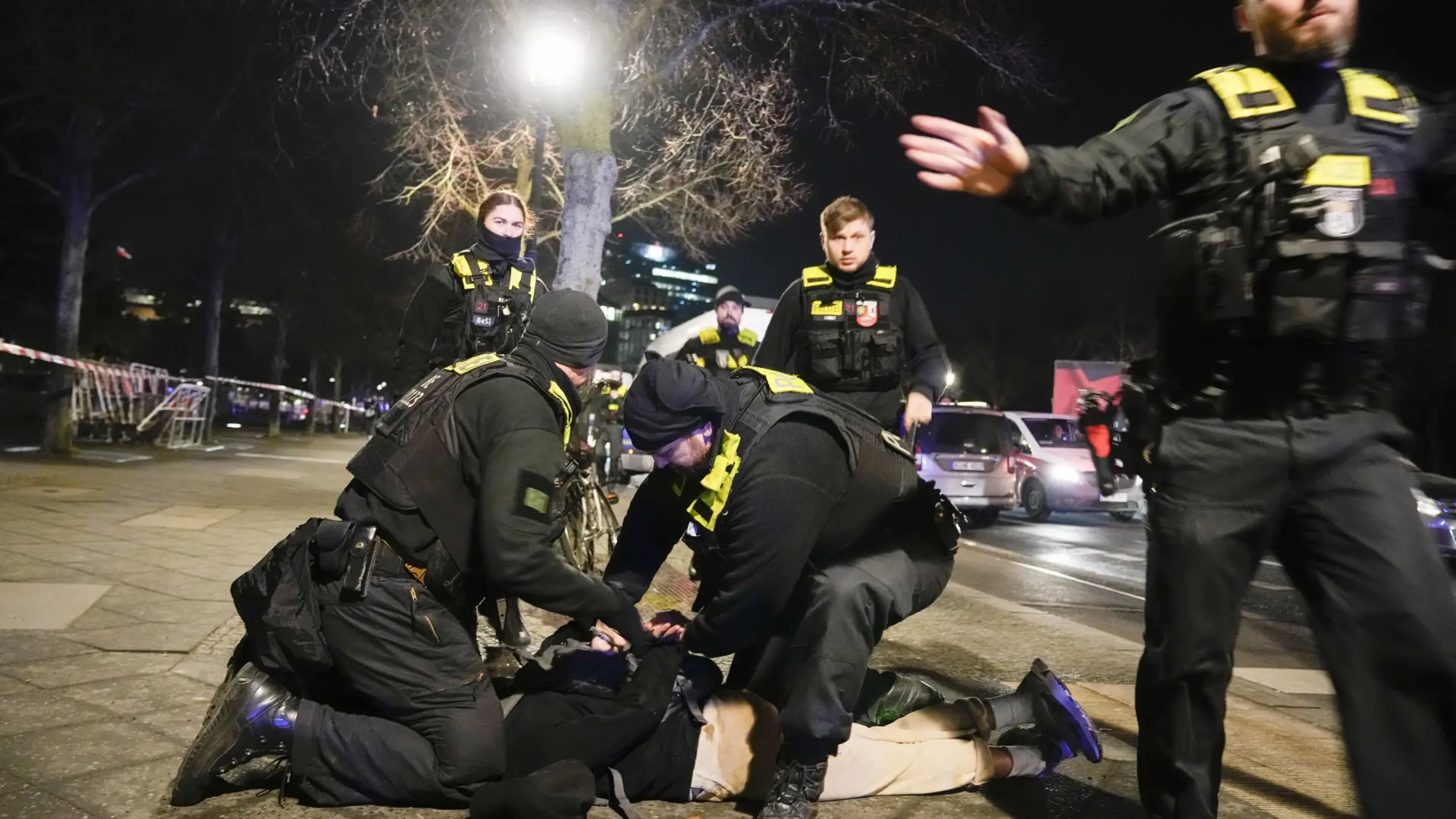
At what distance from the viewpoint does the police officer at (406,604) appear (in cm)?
240

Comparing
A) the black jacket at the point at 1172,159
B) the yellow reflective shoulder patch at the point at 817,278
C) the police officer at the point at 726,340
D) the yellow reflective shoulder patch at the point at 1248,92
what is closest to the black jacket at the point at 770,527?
the black jacket at the point at 1172,159

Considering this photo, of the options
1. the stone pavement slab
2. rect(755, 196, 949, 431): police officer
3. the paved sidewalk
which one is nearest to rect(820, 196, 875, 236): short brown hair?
rect(755, 196, 949, 431): police officer

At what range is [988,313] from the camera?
56062mm

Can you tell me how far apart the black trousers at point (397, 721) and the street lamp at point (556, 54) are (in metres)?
5.56

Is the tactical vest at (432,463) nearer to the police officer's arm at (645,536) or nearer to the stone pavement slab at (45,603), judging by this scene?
the police officer's arm at (645,536)

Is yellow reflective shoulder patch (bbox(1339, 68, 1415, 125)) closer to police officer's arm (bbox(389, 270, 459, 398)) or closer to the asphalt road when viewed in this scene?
the asphalt road

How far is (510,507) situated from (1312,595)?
1.79 metres

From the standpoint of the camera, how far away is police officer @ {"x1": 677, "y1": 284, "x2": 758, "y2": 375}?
22.8ft

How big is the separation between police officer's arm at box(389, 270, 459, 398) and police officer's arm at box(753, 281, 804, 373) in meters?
1.42

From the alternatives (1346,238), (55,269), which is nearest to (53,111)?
(55,269)

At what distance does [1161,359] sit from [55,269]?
27594 mm

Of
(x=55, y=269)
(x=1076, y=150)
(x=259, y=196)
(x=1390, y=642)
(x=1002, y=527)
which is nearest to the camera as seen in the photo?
(x=1390, y=642)

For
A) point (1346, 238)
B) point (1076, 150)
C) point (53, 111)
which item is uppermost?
point (53, 111)

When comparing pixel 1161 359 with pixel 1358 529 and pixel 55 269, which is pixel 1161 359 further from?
pixel 55 269
